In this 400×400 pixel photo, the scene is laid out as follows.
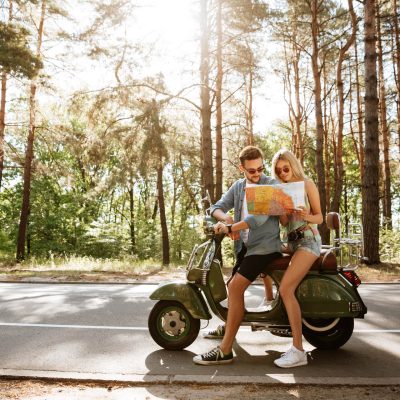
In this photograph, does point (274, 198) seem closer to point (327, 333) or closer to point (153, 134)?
point (327, 333)

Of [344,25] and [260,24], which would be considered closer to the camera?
[260,24]

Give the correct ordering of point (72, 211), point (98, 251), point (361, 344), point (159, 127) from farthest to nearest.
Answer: point (72, 211) → point (98, 251) → point (159, 127) → point (361, 344)

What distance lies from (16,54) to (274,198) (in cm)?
1511

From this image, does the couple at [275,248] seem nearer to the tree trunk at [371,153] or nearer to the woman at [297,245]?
the woman at [297,245]

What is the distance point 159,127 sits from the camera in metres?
16.5

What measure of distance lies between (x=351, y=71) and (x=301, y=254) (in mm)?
25613

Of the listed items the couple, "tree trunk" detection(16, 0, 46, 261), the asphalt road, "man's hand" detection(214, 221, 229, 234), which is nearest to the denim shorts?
the couple

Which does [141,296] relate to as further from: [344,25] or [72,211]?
[72,211]

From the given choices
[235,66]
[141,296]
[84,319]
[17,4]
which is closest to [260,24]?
[235,66]

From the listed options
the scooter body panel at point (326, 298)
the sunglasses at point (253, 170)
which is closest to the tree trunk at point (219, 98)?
the sunglasses at point (253, 170)

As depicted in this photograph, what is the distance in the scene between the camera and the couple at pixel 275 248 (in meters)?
4.76

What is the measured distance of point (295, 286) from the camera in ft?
15.8

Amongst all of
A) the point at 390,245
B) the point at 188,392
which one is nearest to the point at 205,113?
the point at 390,245

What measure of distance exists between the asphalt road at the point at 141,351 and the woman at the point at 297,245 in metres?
0.23
